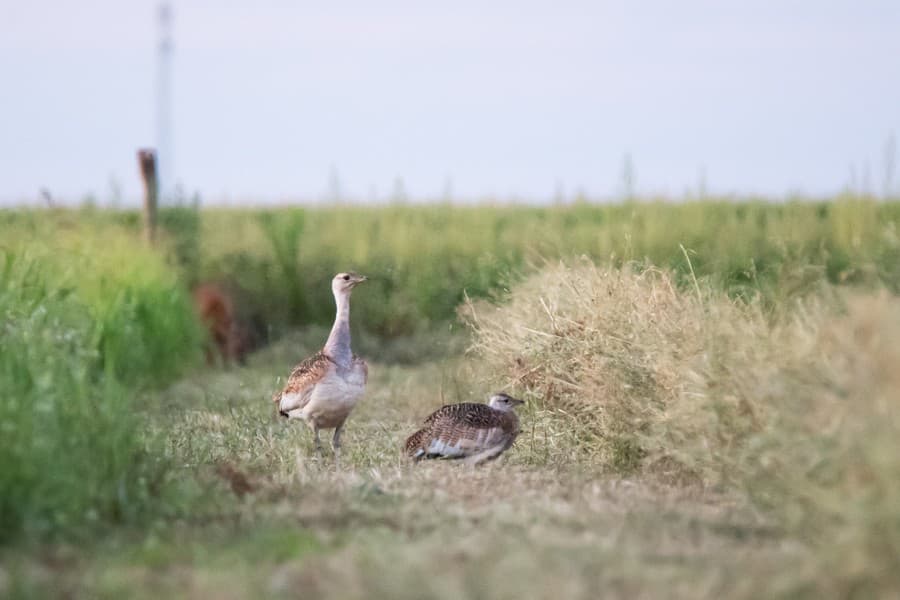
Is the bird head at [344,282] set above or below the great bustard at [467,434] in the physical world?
above

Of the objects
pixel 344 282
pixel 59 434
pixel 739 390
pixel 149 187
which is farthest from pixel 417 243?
pixel 59 434

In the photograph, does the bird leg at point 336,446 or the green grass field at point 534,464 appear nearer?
the green grass field at point 534,464

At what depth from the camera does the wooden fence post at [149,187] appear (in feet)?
59.2

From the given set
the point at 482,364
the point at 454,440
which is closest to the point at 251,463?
the point at 454,440

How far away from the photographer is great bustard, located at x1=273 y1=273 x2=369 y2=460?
857 centimetres

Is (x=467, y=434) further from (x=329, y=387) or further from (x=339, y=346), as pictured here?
(x=339, y=346)

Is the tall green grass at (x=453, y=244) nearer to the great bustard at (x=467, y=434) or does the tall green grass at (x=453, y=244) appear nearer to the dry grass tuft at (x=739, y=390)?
the dry grass tuft at (x=739, y=390)

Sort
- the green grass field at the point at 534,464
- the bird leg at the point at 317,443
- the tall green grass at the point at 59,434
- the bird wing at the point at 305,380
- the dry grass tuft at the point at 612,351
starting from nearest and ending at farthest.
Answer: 1. the green grass field at the point at 534,464
2. the tall green grass at the point at 59,434
3. the dry grass tuft at the point at 612,351
4. the bird leg at the point at 317,443
5. the bird wing at the point at 305,380

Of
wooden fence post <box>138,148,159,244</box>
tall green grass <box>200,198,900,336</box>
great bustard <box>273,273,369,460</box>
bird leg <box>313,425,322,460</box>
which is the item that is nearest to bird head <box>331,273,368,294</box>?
great bustard <box>273,273,369,460</box>

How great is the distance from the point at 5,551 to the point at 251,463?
2.51 metres

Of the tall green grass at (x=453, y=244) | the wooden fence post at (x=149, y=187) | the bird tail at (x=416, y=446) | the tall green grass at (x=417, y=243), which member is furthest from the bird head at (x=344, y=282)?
the wooden fence post at (x=149, y=187)

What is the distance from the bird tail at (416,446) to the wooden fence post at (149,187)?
10.6 meters

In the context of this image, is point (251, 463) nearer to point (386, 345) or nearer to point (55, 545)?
point (55, 545)

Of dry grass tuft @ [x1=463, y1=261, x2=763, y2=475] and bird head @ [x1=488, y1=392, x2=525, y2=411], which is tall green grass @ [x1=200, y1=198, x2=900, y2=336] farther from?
bird head @ [x1=488, y1=392, x2=525, y2=411]
